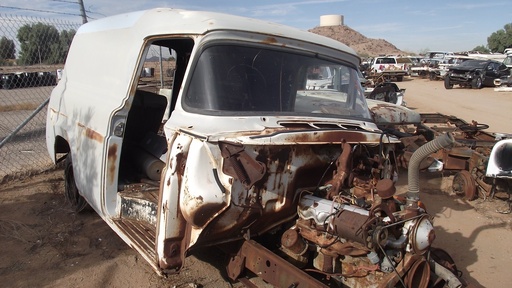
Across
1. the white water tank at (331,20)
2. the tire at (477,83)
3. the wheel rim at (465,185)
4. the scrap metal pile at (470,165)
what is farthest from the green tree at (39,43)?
the white water tank at (331,20)

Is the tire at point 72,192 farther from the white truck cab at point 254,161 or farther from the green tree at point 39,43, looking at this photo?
the green tree at point 39,43

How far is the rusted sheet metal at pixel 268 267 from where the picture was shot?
2.79 m

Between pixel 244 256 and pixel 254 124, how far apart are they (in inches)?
Answer: 42.7

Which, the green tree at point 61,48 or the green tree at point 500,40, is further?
the green tree at point 500,40

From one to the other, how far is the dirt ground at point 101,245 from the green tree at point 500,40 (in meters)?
67.9

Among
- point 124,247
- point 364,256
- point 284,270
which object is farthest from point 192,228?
point 124,247

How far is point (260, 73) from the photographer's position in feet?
11.4

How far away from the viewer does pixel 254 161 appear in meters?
2.77

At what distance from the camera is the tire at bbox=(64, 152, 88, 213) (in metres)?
5.30

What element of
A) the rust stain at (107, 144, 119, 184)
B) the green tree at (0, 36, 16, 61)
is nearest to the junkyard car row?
the rust stain at (107, 144, 119, 184)

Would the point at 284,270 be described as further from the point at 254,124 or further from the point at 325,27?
the point at 325,27

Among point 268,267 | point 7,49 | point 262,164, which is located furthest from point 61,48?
point 268,267

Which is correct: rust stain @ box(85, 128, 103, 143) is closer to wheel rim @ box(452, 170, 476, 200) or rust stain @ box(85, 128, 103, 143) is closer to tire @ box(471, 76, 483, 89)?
wheel rim @ box(452, 170, 476, 200)

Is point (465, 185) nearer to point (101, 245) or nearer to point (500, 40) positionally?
point (101, 245)
